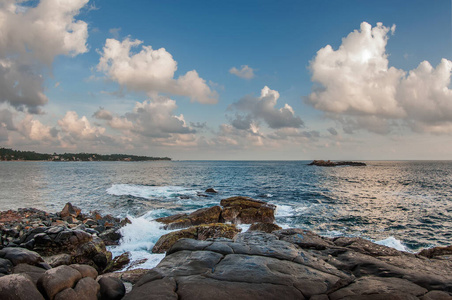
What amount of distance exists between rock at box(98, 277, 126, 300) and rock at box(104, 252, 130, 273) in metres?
5.36

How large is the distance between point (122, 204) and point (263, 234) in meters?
28.1

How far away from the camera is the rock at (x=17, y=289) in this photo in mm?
5105

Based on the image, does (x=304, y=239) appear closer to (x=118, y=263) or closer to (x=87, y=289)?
(x=87, y=289)

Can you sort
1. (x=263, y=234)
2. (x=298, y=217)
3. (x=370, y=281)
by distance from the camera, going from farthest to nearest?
(x=298, y=217) < (x=263, y=234) < (x=370, y=281)

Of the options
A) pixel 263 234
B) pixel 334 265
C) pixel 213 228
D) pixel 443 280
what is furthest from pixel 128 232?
pixel 443 280

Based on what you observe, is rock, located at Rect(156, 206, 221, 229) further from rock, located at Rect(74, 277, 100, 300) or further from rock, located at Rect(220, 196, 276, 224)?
rock, located at Rect(74, 277, 100, 300)

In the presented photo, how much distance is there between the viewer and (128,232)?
16.9m

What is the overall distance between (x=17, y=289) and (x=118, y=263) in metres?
7.06

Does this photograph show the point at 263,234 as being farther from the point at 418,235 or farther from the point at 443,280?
the point at 418,235

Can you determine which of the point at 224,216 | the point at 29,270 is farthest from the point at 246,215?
the point at 29,270

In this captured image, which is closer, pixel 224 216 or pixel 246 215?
pixel 224 216

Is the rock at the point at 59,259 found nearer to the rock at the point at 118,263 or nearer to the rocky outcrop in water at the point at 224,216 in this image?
the rock at the point at 118,263

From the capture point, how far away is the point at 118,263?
11820 mm

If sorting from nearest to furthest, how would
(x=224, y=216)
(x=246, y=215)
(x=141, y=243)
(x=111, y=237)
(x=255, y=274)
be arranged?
(x=255, y=274) → (x=141, y=243) → (x=111, y=237) → (x=224, y=216) → (x=246, y=215)
